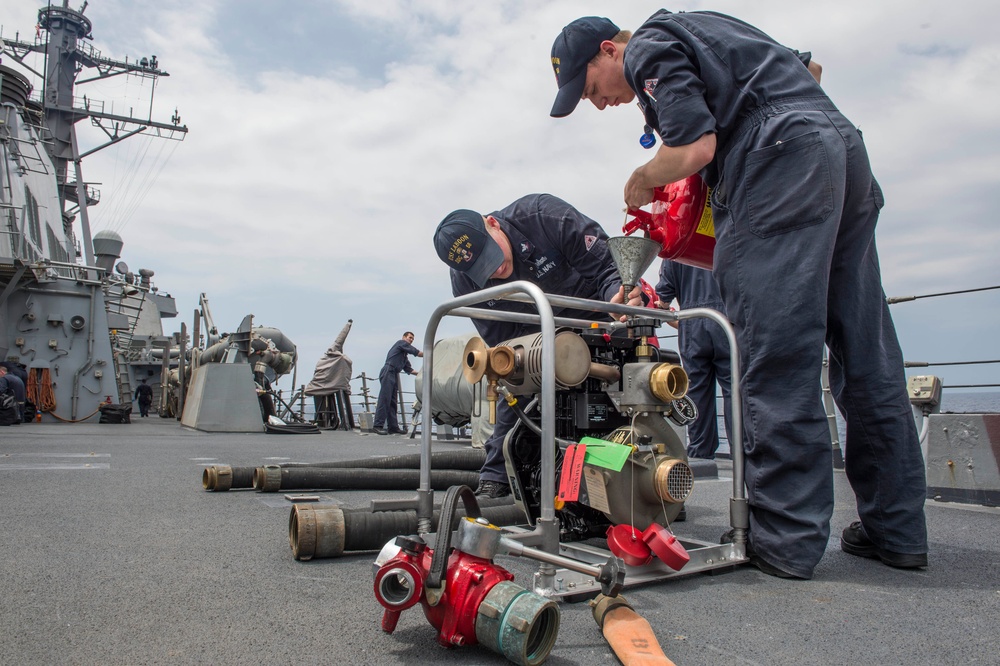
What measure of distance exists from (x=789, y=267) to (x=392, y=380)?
10659 mm

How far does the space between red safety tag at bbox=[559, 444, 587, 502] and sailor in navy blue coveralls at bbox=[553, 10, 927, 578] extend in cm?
51

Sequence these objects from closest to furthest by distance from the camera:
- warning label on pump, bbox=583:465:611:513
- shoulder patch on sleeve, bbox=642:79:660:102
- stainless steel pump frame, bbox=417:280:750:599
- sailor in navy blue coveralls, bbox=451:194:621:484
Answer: stainless steel pump frame, bbox=417:280:750:599, warning label on pump, bbox=583:465:611:513, shoulder patch on sleeve, bbox=642:79:660:102, sailor in navy blue coveralls, bbox=451:194:621:484

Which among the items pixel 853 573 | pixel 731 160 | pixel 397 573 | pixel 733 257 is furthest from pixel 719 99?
pixel 397 573

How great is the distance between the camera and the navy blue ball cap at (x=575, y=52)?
6.67 feet

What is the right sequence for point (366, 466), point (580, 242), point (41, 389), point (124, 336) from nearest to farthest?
point (580, 242) → point (366, 466) → point (41, 389) → point (124, 336)

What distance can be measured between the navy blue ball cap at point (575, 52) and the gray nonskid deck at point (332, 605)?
141cm

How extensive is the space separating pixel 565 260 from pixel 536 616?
6.05 feet

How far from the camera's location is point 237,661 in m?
1.11

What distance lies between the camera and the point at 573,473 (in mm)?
1628

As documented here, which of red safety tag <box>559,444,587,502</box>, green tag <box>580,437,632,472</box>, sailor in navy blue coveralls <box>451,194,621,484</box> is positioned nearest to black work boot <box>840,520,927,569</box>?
green tag <box>580,437,632,472</box>

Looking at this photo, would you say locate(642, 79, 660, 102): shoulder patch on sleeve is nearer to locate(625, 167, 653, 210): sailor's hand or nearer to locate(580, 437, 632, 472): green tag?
locate(625, 167, 653, 210): sailor's hand

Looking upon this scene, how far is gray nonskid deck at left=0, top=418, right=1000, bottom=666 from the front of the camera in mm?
1173

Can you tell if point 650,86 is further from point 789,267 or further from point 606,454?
point 606,454

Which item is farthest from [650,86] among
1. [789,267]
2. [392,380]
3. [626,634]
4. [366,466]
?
[392,380]
